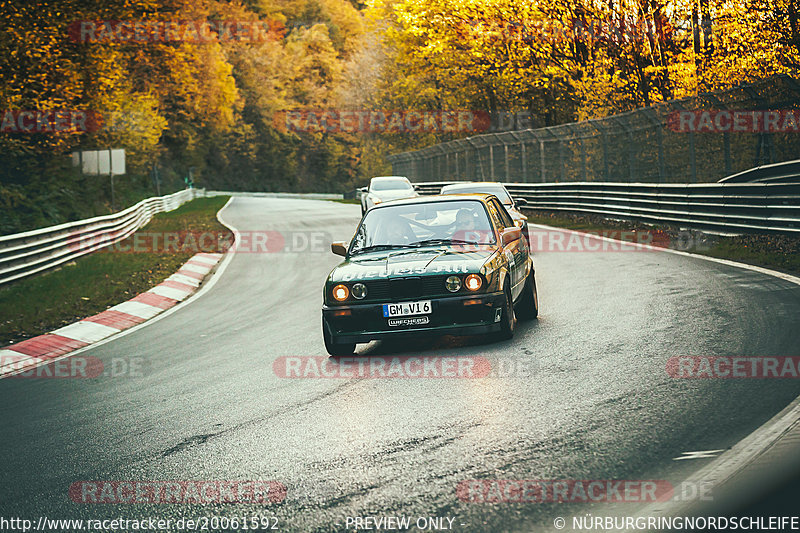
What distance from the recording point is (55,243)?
17.3 meters

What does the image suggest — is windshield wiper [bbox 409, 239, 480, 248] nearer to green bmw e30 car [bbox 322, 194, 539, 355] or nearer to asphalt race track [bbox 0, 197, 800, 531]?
green bmw e30 car [bbox 322, 194, 539, 355]

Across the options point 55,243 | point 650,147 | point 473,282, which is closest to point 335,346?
point 473,282

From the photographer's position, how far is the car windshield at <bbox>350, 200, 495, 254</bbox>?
361 inches

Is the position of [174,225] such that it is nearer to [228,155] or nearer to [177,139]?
[177,139]

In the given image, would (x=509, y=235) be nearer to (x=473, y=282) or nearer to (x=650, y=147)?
(x=473, y=282)

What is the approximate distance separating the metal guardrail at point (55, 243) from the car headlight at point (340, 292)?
7835mm

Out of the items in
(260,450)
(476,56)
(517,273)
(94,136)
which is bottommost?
(260,450)

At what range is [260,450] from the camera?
5430 mm

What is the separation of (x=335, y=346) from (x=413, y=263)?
3.52ft

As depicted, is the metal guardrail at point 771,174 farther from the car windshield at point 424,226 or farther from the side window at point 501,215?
the car windshield at point 424,226

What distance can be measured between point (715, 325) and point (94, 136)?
32.3 m

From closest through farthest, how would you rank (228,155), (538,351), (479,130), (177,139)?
(538,351), (479,130), (177,139), (228,155)

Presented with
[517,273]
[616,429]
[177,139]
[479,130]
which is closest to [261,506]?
[616,429]

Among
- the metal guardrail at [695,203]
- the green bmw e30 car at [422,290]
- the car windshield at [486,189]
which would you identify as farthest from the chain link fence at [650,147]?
the green bmw e30 car at [422,290]
